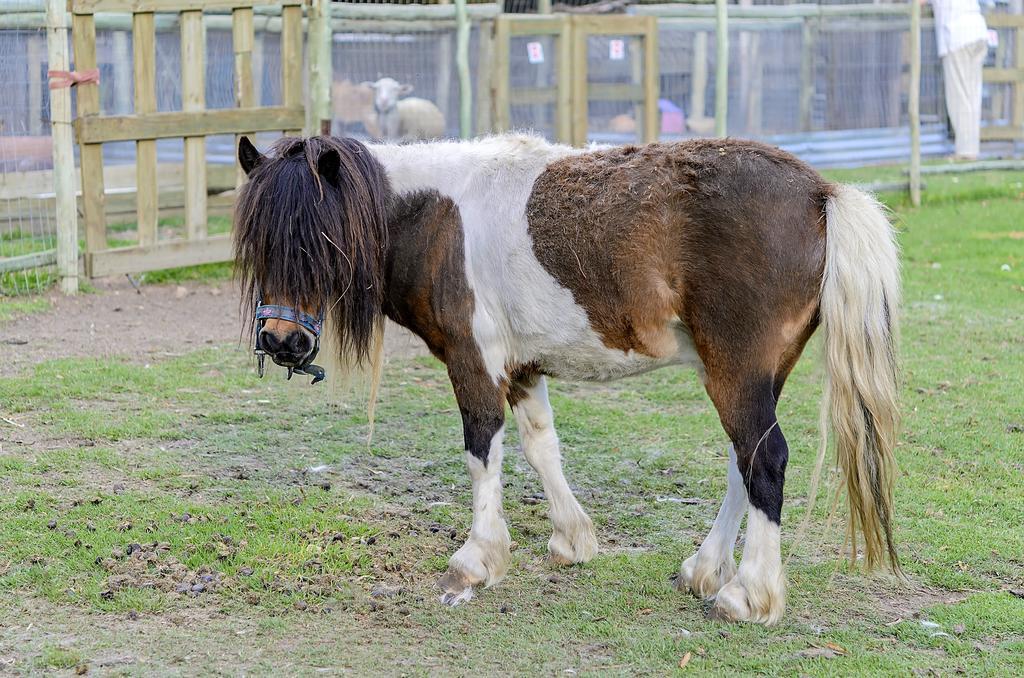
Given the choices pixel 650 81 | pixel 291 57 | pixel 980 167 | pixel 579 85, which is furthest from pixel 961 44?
pixel 291 57

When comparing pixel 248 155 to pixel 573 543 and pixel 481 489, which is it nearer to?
pixel 481 489

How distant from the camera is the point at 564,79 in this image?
38.9ft

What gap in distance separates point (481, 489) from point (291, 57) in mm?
6146

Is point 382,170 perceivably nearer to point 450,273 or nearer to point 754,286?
point 450,273

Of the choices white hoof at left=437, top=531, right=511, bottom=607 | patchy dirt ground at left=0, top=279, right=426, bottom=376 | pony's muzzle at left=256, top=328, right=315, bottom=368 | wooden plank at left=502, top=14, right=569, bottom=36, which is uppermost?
wooden plank at left=502, top=14, right=569, bottom=36

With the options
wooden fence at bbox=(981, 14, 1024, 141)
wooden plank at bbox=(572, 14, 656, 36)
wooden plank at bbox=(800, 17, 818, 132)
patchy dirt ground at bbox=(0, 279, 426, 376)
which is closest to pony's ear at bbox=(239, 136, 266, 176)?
patchy dirt ground at bbox=(0, 279, 426, 376)

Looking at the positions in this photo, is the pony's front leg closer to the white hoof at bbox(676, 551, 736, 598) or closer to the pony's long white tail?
the white hoof at bbox(676, 551, 736, 598)

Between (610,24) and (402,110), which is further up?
(610,24)

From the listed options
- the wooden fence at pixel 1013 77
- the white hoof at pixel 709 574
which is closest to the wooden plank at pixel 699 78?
the wooden fence at pixel 1013 77

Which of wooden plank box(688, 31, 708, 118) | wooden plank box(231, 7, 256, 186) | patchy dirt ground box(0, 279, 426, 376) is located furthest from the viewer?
wooden plank box(688, 31, 708, 118)

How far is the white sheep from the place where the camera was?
11875 mm

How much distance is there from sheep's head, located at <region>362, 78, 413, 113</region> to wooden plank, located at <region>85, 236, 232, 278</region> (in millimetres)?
3228

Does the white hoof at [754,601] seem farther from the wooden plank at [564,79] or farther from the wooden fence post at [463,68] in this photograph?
the wooden plank at [564,79]

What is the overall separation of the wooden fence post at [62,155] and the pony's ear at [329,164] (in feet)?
17.2
